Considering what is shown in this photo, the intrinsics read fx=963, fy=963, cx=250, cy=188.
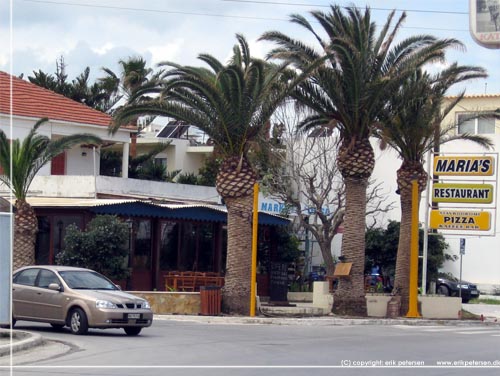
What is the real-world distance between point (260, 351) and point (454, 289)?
93.7 ft

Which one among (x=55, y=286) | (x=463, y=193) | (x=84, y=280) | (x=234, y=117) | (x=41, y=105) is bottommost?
(x=55, y=286)

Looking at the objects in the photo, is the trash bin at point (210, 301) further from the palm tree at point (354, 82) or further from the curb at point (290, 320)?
the palm tree at point (354, 82)

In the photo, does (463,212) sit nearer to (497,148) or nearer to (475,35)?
(497,148)

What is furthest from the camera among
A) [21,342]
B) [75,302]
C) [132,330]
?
[132,330]

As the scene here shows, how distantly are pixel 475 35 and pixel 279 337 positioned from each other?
12.6 meters

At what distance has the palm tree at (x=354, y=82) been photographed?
96.1 ft

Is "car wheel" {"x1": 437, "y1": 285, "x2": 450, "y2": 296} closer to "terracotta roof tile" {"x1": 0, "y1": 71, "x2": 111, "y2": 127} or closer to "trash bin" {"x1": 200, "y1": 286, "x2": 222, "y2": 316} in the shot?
"terracotta roof tile" {"x1": 0, "y1": 71, "x2": 111, "y2": 127}

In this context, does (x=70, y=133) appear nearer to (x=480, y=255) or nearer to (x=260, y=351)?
(x=480, y=255)

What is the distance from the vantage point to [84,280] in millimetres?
21656

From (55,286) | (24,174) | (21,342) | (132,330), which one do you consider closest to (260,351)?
(132,330)

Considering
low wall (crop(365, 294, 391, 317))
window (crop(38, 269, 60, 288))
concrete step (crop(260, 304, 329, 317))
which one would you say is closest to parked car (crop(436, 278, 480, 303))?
low wall (crop(365, 294, 391, 317))

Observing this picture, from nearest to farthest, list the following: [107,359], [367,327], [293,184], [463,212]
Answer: [107,359], [367,327], [463,212], [293,184]

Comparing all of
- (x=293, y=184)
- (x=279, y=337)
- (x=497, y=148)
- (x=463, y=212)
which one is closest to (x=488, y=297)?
(x=497, y=148)

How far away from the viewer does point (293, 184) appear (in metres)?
46.9
